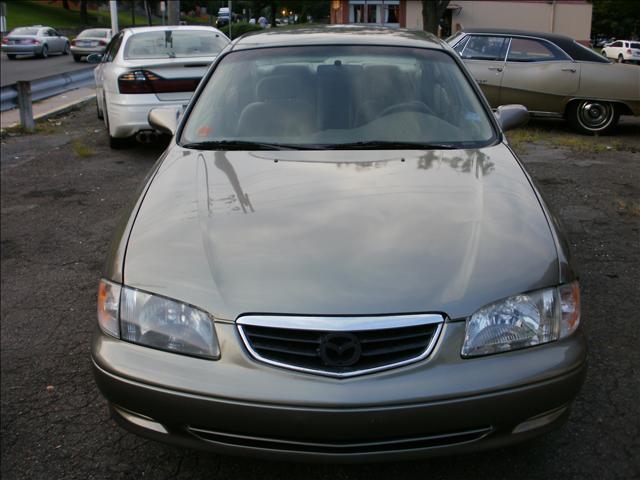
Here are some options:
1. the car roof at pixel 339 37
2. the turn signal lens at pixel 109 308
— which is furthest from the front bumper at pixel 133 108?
the turn signal lens at pixel 109 308

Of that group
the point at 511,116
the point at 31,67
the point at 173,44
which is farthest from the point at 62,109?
the point at 31,67

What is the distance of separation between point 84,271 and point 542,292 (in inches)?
136

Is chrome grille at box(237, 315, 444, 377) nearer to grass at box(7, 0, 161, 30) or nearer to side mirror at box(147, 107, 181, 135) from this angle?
side mirror at box(147, 107, 181, 135)

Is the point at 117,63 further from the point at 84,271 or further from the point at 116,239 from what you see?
the point at 116,239

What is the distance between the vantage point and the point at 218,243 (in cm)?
262

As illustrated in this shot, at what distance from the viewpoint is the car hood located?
234 cm

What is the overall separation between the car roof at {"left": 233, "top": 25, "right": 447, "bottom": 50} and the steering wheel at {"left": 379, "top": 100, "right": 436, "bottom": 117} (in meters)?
0.53

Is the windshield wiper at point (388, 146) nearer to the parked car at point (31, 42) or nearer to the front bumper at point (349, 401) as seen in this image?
the front bumper at point (349, 401)

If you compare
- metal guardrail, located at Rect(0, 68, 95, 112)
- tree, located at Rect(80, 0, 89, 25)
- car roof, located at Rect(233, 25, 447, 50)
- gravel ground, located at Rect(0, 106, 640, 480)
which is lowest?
gravel ground, located at Rect(0, 106, 640, 480)

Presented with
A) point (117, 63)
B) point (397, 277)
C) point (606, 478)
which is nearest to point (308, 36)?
point (397, 277)

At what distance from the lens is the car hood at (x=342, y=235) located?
234 centimetres

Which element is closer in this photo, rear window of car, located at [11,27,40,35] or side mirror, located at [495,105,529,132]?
side mirror, located at [495,105,529,132]

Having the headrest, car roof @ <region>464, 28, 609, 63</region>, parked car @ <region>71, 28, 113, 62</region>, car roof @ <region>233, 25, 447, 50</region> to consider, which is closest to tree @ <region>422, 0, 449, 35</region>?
car roof @ <region>464, 28, 609, 63</region>

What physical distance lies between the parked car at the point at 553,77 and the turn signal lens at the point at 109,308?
29.0ft
